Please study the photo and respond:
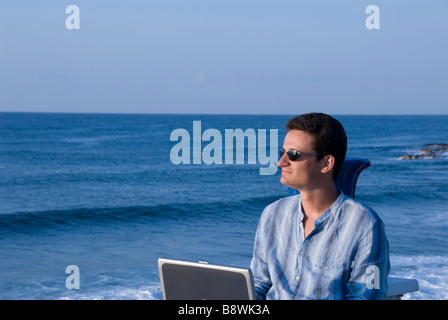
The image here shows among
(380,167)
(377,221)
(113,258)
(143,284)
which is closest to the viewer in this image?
(377,221)

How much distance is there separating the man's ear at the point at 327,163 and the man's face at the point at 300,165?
0.05ft

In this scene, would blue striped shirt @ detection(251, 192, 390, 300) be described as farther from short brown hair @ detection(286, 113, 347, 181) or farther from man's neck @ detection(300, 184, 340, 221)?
short brown hair @ detection(286, 113, 347, 181)

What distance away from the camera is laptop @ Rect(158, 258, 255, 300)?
1814 mm

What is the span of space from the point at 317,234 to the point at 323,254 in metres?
0.08

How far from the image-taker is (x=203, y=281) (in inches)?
73.2

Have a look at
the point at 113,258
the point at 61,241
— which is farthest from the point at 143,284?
the point at 61,241

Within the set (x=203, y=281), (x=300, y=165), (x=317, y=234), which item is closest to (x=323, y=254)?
(x=317, y=234)

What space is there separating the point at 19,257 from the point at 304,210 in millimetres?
11861

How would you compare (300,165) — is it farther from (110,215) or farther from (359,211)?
(110,215)

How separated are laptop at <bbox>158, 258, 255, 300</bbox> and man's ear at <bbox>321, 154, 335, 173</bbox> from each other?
0.63m

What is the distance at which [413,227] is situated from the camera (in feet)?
Result: 46.7

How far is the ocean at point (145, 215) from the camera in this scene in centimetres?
1040

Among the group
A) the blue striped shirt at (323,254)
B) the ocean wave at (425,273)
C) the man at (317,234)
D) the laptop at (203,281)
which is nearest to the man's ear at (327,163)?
the man at (317,234)
